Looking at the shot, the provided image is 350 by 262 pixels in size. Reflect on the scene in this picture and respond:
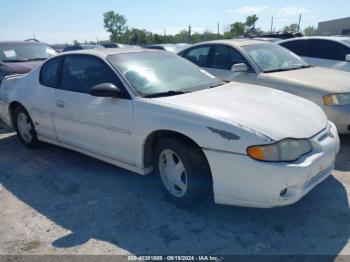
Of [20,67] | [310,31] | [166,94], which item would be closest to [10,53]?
[20,67]

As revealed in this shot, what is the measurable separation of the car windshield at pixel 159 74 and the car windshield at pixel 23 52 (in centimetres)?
528

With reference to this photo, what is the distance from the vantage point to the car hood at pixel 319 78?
4.78 m

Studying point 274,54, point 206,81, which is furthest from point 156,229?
point 274,54

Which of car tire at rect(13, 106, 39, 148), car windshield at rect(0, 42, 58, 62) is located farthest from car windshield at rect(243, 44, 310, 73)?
car windshield at rect(0, 42, 58, 62)

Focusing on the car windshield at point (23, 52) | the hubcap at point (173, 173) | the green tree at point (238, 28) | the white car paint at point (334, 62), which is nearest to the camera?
the hubcap at point (173, 173)

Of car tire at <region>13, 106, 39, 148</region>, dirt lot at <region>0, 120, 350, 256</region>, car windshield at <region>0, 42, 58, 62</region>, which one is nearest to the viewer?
dirt lot at <region>0, 120, 350, 256</region>

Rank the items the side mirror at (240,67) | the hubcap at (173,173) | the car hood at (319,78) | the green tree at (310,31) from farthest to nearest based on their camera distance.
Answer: the green tree at (310,31)
the side mirror at (240,67)
the car hood at (319,78)
the hubcap at (173,173)

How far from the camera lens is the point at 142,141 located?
3.43 m

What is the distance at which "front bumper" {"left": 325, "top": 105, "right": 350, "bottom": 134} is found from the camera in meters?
4.58

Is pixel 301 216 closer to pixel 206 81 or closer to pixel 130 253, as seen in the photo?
pixel 130 253

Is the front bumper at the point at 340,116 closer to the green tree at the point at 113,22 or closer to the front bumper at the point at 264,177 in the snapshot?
the front bumper at the point at 264,177

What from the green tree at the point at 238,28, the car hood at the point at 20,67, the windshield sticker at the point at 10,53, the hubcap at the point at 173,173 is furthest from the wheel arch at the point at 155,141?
the green tree at the point at 238,28

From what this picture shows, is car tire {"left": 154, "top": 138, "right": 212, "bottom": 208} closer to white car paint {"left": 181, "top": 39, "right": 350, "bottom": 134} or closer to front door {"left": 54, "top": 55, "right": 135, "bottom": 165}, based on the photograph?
front door {"left": 54, "top": 55, "right": 135, "bottom": 165}

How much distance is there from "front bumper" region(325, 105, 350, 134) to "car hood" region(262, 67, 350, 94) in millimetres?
238
